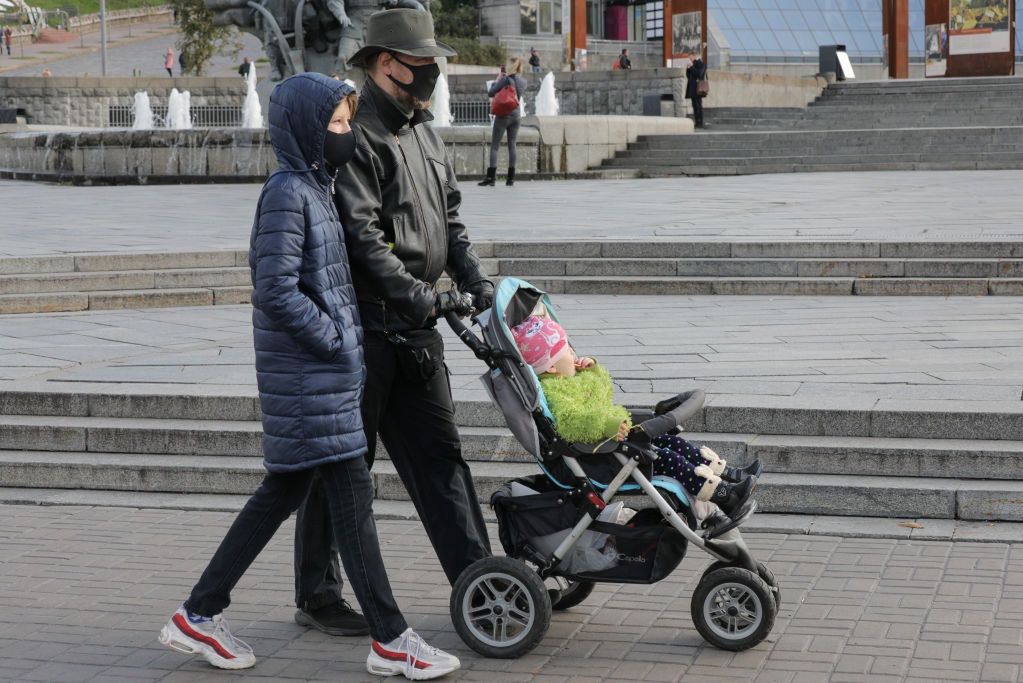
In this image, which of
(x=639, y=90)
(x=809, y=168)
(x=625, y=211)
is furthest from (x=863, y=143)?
(x=625, y=211)

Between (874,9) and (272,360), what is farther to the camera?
(874,9)

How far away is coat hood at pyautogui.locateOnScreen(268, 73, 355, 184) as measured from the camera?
392 cm

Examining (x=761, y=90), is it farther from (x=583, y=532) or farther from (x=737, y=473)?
(x=583, y=532)

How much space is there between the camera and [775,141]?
82.5 feet

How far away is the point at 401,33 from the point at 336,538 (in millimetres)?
1468

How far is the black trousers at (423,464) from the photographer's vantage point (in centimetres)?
436

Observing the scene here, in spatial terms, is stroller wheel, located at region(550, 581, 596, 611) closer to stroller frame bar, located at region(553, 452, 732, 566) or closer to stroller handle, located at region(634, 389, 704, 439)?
stroller frame bar, located at region(553, 452, 732, 566)

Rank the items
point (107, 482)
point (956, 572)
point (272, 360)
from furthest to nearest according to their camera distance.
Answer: point (107, 482), point (956, 572), point (272, 360)

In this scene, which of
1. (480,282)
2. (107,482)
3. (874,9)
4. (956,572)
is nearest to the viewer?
(480,282)

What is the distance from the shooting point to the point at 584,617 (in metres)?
4.68

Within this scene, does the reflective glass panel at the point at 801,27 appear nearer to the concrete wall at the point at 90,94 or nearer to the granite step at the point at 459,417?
the concrete wall at the point at 90,94

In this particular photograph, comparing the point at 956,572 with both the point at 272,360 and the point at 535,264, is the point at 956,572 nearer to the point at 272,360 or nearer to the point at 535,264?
the point at 272,360

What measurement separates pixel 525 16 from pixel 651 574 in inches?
2629

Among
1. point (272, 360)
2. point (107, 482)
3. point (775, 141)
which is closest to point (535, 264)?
point (107, 482)
